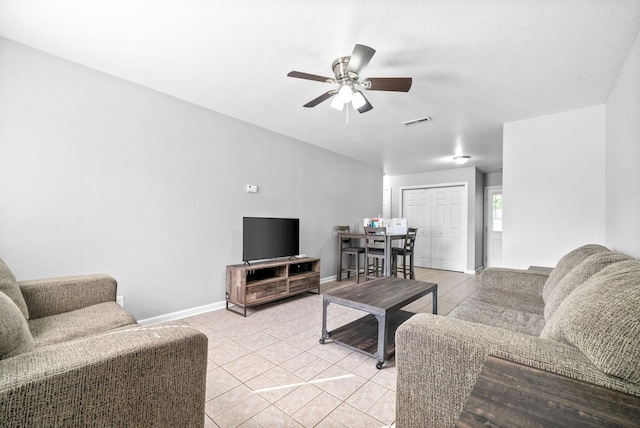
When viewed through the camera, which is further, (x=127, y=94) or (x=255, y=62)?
(x=127, y=94)

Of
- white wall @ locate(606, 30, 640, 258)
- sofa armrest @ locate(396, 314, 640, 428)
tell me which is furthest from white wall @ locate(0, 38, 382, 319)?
white wall @ locate(606, 30, 640, 258)

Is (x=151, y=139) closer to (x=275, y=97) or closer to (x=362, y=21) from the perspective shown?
(x=275, y=97)

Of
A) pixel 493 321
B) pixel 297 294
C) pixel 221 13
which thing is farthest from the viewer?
pixel 297 294

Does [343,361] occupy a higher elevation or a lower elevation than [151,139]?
lower

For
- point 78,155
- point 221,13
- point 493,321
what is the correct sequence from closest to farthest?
point 221,13
point 493,321
point 78,155

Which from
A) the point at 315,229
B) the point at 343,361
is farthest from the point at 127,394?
the point at 315,229

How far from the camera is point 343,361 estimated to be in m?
2.19

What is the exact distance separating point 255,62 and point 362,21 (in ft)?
3.13

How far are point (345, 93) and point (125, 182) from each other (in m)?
2.25

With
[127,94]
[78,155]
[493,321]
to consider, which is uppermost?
[127,94]

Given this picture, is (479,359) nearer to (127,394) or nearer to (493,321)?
(493,321)

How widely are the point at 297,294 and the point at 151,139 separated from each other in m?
2.65

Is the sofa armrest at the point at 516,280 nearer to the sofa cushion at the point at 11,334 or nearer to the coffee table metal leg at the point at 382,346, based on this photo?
the coffee table metal leg at the point at 382,346

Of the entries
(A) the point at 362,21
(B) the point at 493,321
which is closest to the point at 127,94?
(A) the point at 362,21
